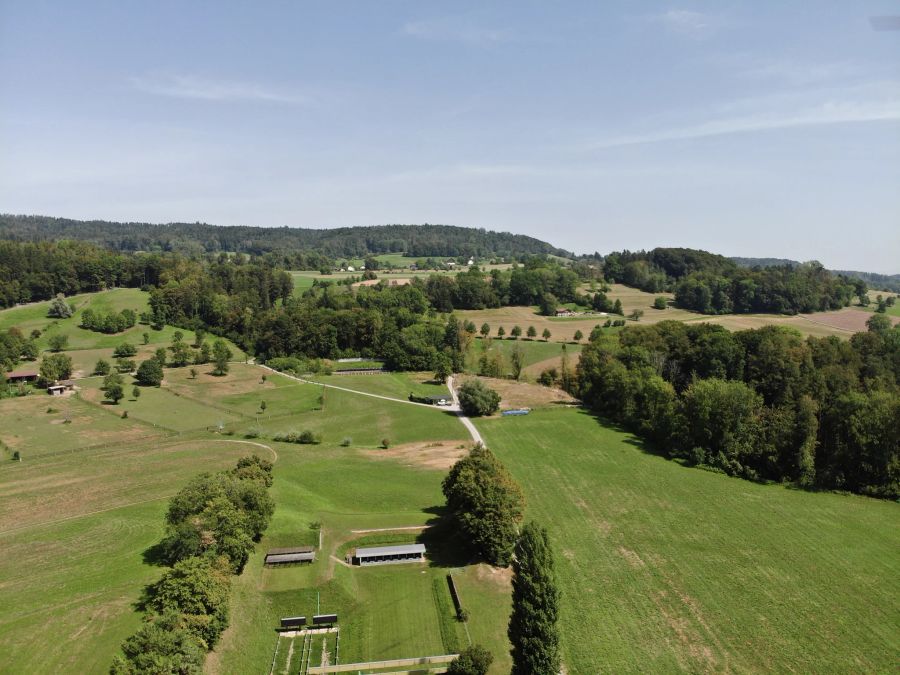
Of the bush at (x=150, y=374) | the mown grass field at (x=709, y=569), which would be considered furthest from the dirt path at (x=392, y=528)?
the bush at (x=150, y=374)

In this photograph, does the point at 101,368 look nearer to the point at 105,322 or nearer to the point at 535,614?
the point at 105,322

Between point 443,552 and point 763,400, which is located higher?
point 763,400

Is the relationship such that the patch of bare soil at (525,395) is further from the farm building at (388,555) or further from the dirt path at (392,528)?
the farm building at (388,555)

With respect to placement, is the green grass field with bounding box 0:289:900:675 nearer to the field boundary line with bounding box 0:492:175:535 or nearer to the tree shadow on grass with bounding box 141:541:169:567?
the field boundary line with bounding box 0:492:175:535

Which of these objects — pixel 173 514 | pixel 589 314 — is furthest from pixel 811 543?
pixel 589 314

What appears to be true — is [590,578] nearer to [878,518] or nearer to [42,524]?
[878,518]

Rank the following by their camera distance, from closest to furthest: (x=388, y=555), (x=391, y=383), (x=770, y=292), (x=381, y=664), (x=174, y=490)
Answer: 1. (x=381, y=664)
2. (x=388, y=555)
3. (x=174, y=490)
4. (x=391, y=383)
5. (x=770, y=292)

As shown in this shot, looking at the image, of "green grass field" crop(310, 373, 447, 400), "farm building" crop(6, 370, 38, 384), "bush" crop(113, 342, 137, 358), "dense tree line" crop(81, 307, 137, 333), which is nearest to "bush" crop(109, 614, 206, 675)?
"green grass field" crop(310, 373, 447, 400)

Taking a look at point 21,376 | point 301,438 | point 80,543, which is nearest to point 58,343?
point 21,376
